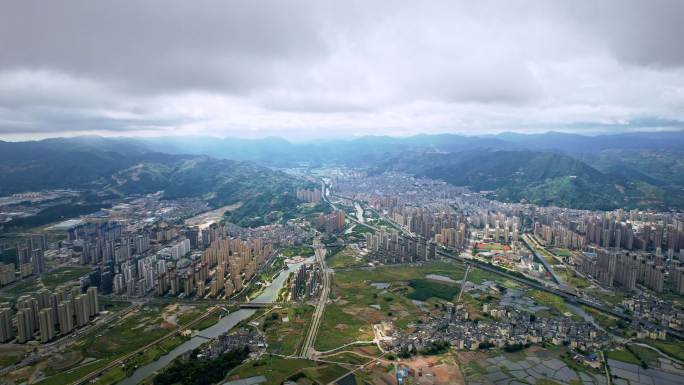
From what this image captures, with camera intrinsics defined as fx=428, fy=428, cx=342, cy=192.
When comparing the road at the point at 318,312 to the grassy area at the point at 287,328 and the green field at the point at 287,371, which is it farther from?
the green field at the point at 287,371

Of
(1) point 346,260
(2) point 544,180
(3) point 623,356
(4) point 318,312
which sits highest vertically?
(2) point 544,180

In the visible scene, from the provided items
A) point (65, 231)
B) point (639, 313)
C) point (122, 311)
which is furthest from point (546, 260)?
point (65, 231)

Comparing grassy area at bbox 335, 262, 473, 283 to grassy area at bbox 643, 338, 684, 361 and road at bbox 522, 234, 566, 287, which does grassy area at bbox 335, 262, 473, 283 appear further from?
grassy area at bbox 643, 338, 684, 361

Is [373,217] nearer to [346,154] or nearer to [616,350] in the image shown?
[616,350]

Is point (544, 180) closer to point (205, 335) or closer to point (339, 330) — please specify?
point (339, 330)

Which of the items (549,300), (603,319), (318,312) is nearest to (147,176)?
(318,312)
